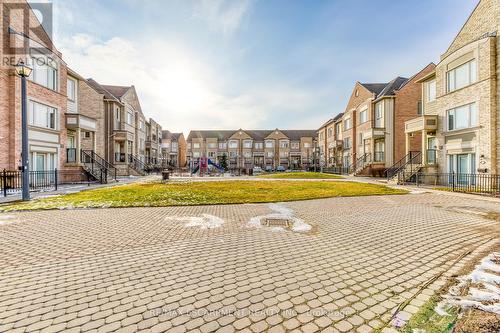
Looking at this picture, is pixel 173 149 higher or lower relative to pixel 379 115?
lower

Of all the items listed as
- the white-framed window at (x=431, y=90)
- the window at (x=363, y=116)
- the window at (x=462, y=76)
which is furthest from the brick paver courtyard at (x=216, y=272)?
the window at (x=363, y=116)

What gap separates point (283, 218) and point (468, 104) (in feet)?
64.6

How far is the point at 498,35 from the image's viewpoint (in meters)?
16.6

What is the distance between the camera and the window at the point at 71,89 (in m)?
23.9

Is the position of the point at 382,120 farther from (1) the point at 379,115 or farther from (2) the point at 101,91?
(2) the point at 101,91

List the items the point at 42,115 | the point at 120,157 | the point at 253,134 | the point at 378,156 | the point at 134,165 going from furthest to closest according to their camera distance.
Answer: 1. the point at 253,134
2. the point at 134,165
3. the point at 120,157
4. the point at 378,156
5. the point at 42,115

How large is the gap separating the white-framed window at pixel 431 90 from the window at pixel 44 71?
111 feet

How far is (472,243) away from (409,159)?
2024 cm

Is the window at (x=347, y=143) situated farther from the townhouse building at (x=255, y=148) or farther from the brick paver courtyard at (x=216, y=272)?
the brick paver courtyard at (x=216, y=272)

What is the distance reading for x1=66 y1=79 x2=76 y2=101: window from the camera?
23914mm

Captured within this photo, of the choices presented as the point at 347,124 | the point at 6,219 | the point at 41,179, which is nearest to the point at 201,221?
the point at 6,219

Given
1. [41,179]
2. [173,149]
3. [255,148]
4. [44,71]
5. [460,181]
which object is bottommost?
[460,181]

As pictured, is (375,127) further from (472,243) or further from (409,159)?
(472,243)

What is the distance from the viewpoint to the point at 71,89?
958 inches
